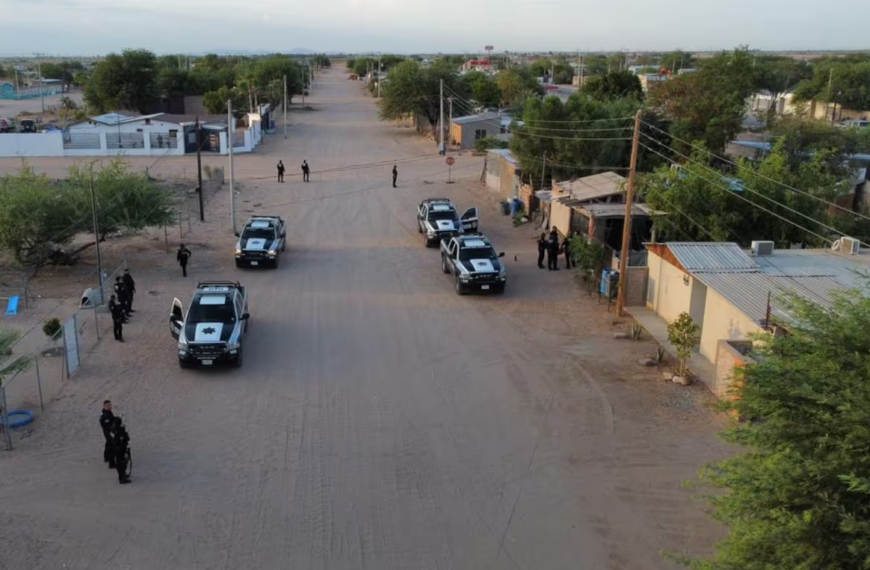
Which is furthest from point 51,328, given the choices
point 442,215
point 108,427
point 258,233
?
point 442,215

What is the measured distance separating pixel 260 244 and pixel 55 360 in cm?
922

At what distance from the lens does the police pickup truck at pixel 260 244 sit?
2527 cm

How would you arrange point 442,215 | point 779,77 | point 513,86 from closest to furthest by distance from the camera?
point 442,215
point 513,86
point 779,77

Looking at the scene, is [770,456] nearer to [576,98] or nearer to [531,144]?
[531,144]

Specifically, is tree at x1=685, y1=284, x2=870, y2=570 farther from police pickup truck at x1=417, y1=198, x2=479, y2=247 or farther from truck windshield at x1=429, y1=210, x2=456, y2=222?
truck windshield at x1=429, y1=210, x2=456, y2=222

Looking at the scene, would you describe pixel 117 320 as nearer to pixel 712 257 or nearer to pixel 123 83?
pixel 712 257

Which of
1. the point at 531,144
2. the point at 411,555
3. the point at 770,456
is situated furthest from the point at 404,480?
the point at 531,144

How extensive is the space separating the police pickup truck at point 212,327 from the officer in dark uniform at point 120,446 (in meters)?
4.58

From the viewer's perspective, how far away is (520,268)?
86.2ft

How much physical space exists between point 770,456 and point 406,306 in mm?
15263

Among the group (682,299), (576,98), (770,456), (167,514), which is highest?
(576,98)

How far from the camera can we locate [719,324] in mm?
17344

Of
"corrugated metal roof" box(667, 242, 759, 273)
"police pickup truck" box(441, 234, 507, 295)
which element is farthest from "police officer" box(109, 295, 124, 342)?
"corrugated metal roof" box(667, 242, 759, 273)

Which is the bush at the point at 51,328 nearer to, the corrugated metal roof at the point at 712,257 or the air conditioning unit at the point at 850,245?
the corrugated metal roof at the point at 712,257
